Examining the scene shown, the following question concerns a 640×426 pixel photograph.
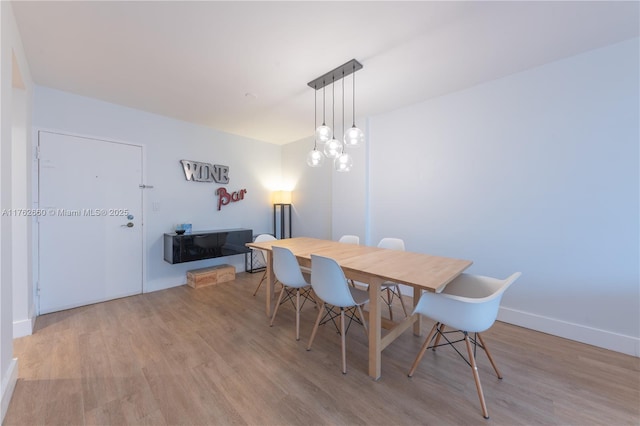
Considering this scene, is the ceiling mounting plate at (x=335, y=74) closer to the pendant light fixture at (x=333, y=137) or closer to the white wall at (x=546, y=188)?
the pendant light fixture at (x=333, y=137)

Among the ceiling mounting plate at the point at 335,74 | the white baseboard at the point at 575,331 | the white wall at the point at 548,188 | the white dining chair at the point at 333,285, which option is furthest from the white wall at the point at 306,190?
the white baseboard at the point at 575,331

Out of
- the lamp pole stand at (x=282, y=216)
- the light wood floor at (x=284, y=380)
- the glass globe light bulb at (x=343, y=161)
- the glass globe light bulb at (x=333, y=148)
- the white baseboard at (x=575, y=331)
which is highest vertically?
the glass globe light bulb at (x=333, y=148)

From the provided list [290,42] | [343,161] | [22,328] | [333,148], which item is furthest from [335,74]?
[22,328]

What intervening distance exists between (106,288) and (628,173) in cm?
571

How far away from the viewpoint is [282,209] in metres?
5.00

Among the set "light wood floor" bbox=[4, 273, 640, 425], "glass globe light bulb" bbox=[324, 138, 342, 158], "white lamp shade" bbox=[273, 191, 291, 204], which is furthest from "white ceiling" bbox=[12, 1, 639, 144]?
"light wood floor" bbox=[4, 273, 640, 425]

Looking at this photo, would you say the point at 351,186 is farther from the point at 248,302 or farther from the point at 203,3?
the point at 203,3

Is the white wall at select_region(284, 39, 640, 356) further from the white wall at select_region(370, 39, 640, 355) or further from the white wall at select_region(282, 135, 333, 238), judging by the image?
the white wall at select_region(282, 135, 333, 238)

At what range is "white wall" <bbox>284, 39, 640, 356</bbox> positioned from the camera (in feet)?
6.98

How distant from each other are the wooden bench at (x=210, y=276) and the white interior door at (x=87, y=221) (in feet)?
2.21

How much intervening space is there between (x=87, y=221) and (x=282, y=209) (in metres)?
2.89

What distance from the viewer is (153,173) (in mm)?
3611

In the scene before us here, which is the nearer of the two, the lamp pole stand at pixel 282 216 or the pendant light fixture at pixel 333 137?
the pendant light fixture at pixel 333 137

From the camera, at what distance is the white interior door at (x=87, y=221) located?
2844 mm
